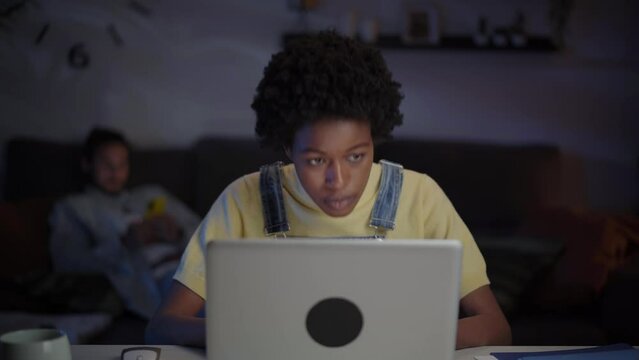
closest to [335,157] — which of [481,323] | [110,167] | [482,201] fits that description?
[481,323]

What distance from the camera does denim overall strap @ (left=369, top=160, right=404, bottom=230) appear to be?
1.37 m

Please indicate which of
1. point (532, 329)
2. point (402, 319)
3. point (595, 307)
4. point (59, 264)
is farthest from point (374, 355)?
point (59, 264)

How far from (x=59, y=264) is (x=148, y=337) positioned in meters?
1.44

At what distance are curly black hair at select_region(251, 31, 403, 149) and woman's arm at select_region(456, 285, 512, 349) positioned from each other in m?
0.32

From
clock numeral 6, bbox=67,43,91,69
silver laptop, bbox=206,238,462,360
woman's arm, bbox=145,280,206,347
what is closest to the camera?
silver laptop, bbox=206,238,462,360

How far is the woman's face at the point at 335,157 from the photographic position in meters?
1.25

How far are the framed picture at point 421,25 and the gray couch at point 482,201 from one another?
40cm

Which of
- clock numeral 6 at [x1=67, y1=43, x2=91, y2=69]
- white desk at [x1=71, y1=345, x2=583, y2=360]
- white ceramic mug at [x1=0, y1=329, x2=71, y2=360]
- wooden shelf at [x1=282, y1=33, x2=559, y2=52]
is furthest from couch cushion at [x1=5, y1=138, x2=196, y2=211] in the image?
white ceramic mug at [x1=0, y1=329, x2=71, y2=360]

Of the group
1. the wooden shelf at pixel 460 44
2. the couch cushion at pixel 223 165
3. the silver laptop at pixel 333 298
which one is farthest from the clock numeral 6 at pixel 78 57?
the silver laptop at pixel 333 298

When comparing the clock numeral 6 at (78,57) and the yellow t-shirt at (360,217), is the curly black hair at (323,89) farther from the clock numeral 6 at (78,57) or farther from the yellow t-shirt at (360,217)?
the clock numeral 6 at (78,57)

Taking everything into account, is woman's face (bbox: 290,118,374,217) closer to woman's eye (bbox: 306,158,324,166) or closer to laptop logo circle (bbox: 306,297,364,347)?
woman's eye (bbox: 306,158,324,166)

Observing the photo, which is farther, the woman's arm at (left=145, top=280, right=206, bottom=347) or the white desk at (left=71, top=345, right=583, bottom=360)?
the woman's arm at (left=145, top=280, right=206, bottom=347)

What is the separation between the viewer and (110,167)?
2.85 metres

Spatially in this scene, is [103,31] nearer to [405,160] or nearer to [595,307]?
[405,160]
